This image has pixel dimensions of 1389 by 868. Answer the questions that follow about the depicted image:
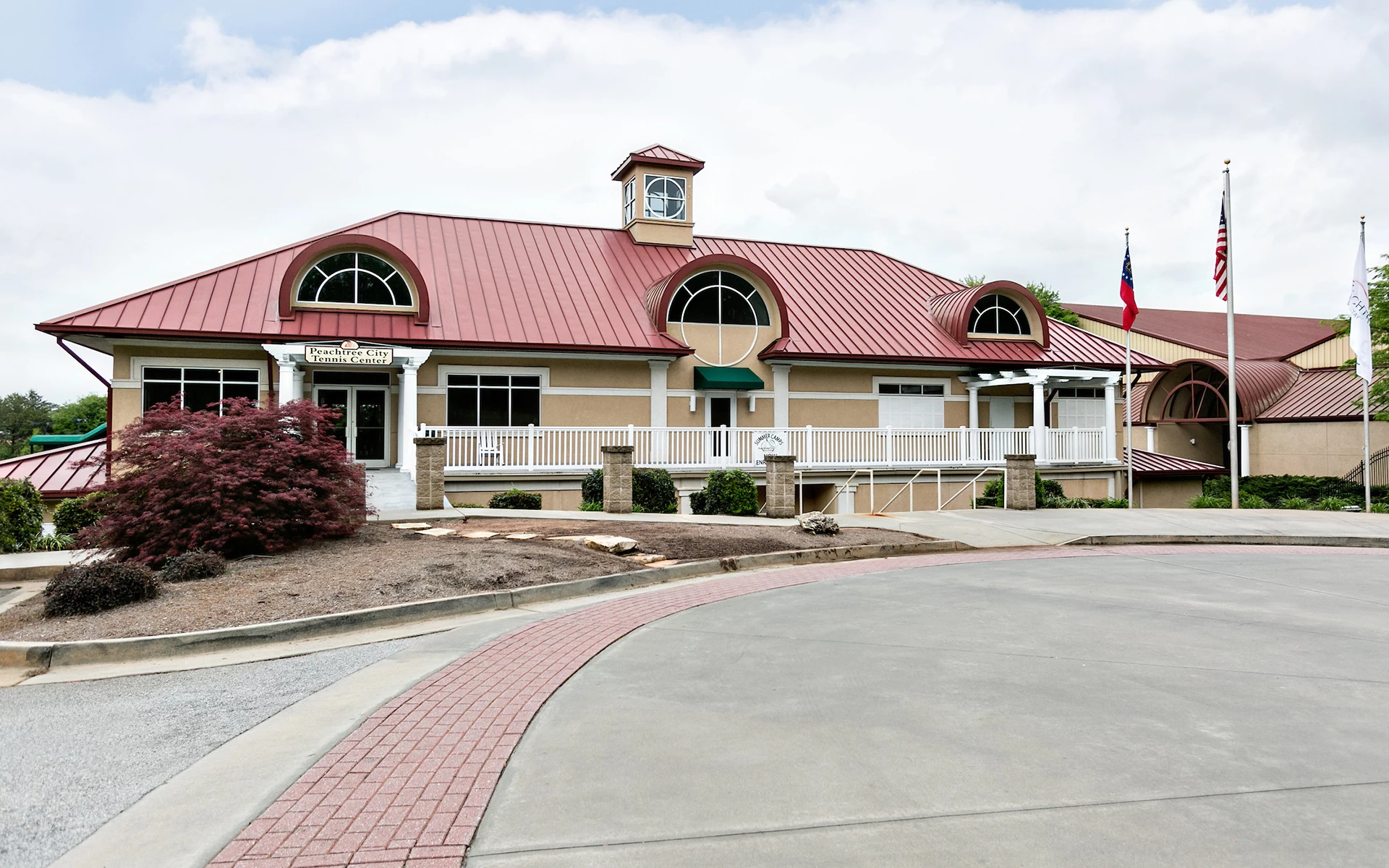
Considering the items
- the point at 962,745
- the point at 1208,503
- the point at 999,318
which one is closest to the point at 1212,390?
the point at 999,318

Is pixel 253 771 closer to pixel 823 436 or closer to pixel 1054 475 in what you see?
pixel 823 436

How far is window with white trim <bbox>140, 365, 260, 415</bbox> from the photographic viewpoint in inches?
837

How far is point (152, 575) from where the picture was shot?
30.3 feet

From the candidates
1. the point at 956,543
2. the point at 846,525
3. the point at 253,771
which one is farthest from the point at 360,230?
the point at 253,771

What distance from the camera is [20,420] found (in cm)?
7525

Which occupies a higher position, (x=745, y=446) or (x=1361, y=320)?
(x=1361, y=320)

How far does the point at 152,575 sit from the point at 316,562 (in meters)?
2.05

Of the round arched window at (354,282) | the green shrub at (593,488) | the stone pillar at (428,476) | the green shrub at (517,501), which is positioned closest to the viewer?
the stone pillar at (428,476)

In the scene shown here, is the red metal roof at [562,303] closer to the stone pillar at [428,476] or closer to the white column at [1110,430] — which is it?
the white column at [1110,430]

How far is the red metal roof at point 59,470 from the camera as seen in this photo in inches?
800

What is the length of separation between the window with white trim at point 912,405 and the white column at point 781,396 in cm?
314

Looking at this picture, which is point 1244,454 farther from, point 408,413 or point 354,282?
point 354,282

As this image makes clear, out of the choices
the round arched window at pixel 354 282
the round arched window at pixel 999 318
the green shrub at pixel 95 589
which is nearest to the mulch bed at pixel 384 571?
the green shrub at pixel 95 589

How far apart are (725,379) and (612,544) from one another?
13.1 m
